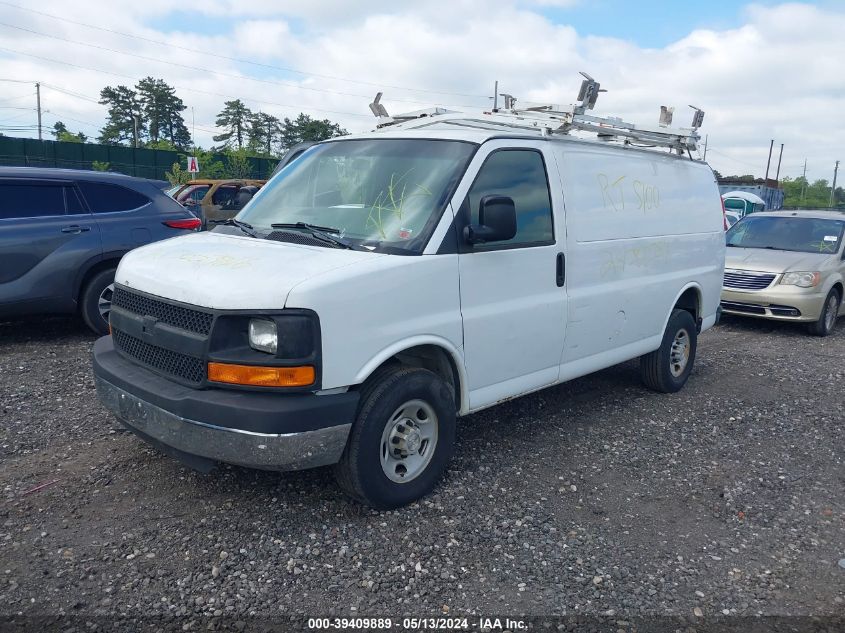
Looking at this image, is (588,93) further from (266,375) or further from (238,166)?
(238,166)

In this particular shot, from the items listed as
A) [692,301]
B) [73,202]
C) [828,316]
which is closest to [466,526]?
[692,301]

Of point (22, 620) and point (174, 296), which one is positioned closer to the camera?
point (22, 620)

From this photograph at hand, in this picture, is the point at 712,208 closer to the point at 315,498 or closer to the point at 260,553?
the point at 315,498

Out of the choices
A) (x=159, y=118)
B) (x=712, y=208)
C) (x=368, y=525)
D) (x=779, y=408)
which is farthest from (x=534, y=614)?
(x=159, y=118)

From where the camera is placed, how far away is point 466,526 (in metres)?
3.79

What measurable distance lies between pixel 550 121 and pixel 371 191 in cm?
166

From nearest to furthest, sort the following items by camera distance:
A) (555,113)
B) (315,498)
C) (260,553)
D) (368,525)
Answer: (260,553) → (368,525) → (315,498) → (555,113)

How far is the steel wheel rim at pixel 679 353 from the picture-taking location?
641cm

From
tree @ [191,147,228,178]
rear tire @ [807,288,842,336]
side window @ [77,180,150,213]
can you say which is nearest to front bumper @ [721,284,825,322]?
rear tire @ [807,288,842,336]

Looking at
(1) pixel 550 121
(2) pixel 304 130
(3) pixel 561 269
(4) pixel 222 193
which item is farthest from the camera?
(2) pixel 304 130

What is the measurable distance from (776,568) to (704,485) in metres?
0.96

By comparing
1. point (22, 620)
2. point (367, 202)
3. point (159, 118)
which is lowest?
point (22, 620)

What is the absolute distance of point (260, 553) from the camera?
3.46 meters

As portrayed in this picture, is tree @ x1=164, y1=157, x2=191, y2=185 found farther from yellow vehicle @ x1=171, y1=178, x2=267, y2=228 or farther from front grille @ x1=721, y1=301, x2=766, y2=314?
front grille @ x1=721, y1=301, x2=766, y2=314
